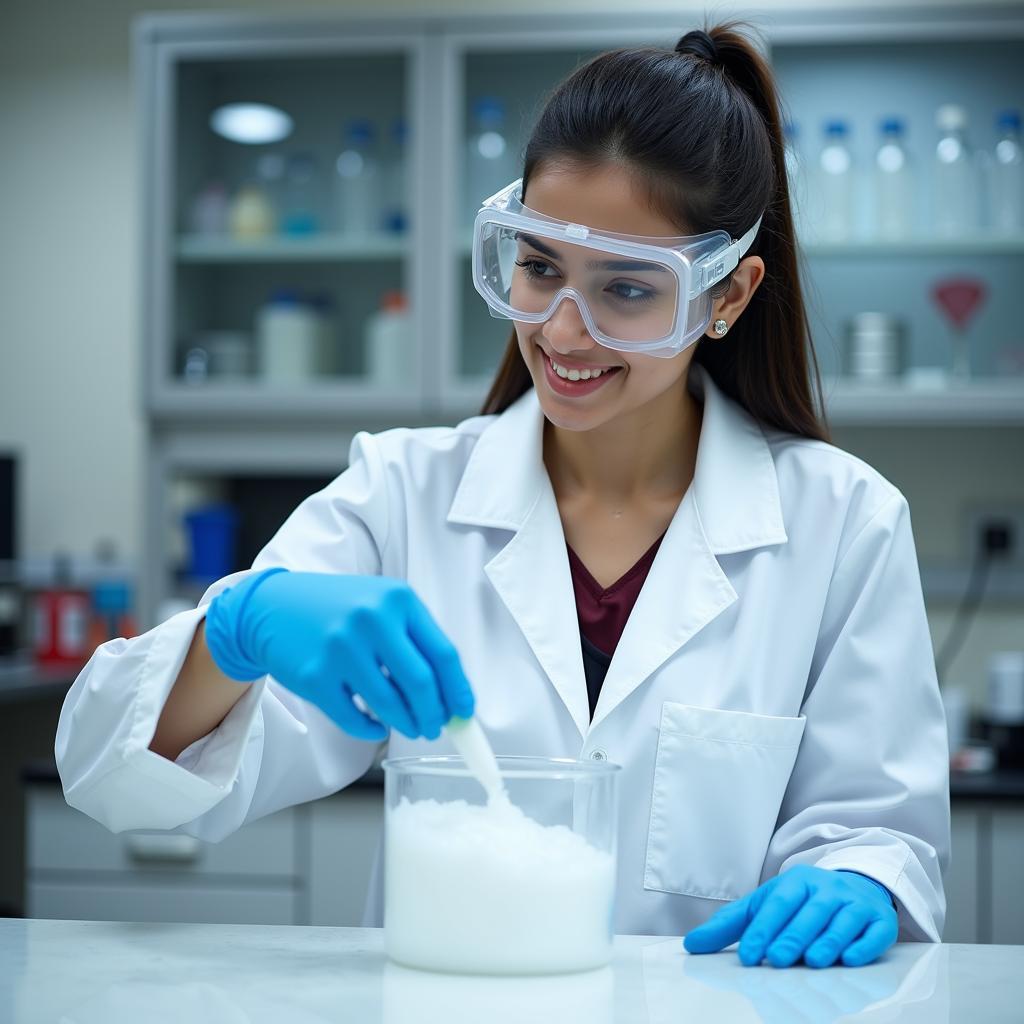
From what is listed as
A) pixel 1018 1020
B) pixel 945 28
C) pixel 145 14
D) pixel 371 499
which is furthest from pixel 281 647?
pixel 145 14

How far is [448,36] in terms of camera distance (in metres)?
2.57

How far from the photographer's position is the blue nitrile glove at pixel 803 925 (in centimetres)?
93

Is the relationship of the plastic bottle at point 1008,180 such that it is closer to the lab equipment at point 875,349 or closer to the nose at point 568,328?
the lab equipment at point 875,349

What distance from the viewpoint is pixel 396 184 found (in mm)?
2668

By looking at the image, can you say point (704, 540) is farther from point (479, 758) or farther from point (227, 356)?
point (227, 356)

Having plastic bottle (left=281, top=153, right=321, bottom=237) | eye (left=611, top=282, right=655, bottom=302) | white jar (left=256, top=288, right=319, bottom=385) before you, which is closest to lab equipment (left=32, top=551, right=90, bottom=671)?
white jar (left=256, top=288, right=319, bottom=385)

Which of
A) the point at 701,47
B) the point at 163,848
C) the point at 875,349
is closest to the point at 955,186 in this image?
the point at 875,349

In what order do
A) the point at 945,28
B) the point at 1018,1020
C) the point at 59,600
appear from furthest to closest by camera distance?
the point at 59,600 < the point at 945,28 < the point at 1018,1020

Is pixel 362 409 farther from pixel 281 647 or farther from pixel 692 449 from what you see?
pixel 281 647

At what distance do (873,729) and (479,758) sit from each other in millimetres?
551

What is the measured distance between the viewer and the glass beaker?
82cm

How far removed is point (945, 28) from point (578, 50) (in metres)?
0.75

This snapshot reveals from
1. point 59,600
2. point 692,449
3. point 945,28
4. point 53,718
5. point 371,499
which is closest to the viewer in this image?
point 371,499

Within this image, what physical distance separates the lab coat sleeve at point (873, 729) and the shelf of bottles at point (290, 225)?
1.51m
